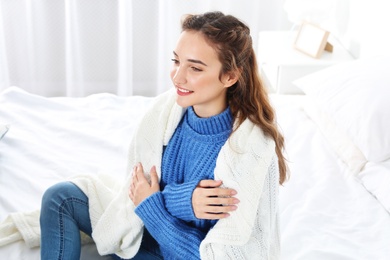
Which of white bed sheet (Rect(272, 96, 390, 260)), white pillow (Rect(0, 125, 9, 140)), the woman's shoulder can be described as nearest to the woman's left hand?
the woman's shoulder

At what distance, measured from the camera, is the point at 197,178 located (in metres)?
1.36

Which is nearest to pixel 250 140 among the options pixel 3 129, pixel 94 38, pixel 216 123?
pixel 216 123

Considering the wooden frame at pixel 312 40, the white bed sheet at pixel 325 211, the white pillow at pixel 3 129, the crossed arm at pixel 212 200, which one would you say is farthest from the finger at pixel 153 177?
the wooden frame at pixel 312 40

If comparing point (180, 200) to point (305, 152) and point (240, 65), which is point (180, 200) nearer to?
point (240, 65)

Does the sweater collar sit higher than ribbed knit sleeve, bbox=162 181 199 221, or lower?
higher

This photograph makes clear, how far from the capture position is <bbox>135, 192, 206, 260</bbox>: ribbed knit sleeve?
1316 mm

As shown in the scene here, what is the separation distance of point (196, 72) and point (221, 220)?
1.10ft

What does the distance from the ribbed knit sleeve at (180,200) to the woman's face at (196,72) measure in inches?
7.6

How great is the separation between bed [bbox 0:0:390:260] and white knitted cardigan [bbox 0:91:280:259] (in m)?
0.09

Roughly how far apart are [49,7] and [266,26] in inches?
48.7

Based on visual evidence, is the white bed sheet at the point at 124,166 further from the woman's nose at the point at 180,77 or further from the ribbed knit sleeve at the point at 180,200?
the woman's nose at the point at 180,77

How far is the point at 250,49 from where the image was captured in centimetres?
132

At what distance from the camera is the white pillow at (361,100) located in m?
1.76

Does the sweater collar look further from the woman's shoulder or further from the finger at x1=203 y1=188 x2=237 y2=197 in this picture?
the finger at x1=203 y1=188 x2=237 y2=197
